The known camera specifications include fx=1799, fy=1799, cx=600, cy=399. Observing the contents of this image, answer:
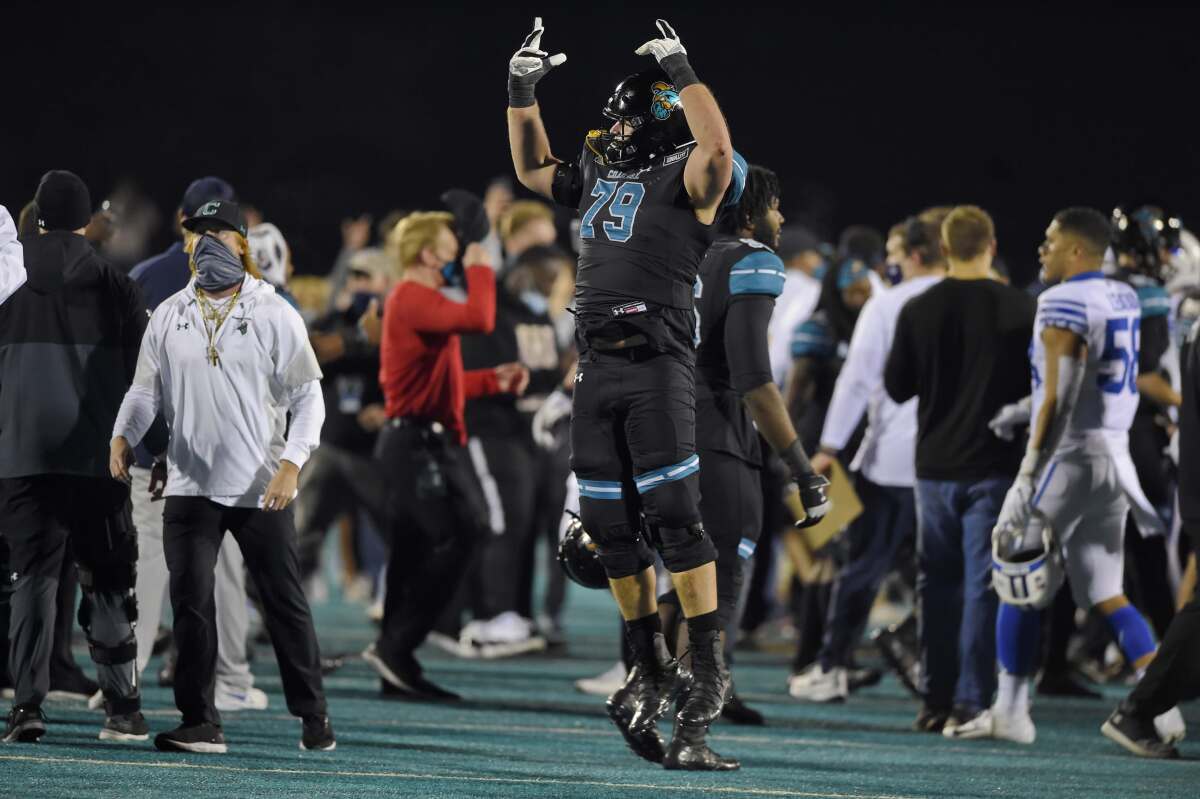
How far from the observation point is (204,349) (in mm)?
6145

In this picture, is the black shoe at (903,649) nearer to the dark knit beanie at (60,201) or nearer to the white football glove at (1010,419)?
the white football glove at (1010,419)

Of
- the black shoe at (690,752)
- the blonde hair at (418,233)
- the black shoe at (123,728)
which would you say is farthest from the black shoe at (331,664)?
the black shoe at (690,752)

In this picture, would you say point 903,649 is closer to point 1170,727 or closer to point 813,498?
point 1170,727

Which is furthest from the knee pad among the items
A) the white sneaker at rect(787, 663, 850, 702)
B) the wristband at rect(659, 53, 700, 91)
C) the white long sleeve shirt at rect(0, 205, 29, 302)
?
the white sneaker at rect(787, 663, 850, 702)

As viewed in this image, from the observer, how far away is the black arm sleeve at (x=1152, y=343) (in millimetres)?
8219

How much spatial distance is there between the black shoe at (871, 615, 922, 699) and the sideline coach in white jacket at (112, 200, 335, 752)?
330cm

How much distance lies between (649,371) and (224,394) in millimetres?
1495

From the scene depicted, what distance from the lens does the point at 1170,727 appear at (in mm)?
6852

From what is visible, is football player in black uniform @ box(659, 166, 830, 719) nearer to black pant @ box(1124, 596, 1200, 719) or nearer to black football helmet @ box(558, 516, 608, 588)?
black football helmet @ box(558, 516, 608, 588)

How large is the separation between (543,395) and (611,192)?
538 centimetres

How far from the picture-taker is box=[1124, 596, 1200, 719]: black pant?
6445 mm

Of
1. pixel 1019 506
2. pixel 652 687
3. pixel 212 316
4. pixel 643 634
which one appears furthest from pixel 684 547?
pixel 1019 506

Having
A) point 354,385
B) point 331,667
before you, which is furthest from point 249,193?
point 331,667

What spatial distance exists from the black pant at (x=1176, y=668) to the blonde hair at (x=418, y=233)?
3.73 m
